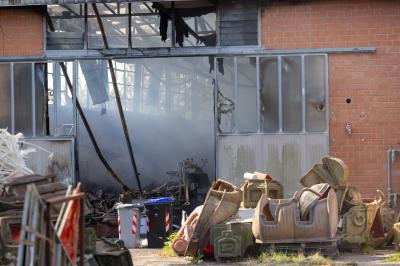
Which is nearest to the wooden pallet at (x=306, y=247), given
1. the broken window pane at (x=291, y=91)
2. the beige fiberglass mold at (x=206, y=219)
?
the beige fiberglass mold at (x=206, y=219)

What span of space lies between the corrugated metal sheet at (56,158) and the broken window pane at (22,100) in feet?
1.31

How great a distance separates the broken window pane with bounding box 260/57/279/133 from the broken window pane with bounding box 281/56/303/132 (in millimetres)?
184

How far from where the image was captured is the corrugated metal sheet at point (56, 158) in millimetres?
21562

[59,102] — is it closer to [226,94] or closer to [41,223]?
[226,94]

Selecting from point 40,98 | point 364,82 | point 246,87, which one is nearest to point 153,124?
point 40,98

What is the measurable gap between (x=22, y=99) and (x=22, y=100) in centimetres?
2

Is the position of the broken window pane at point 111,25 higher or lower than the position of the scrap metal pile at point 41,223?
higher

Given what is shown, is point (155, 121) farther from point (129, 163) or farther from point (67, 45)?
point (67, 45)

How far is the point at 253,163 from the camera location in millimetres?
21203

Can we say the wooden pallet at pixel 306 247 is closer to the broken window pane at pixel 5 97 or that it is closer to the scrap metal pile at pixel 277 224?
the scrap metal pile at pixel 277 224

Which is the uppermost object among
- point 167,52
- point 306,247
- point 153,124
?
point 167,52

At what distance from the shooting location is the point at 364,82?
21.1 meters

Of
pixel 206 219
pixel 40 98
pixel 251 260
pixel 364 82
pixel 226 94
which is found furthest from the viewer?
pixel 40 98

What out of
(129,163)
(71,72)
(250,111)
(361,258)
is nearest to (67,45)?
(71,72)
